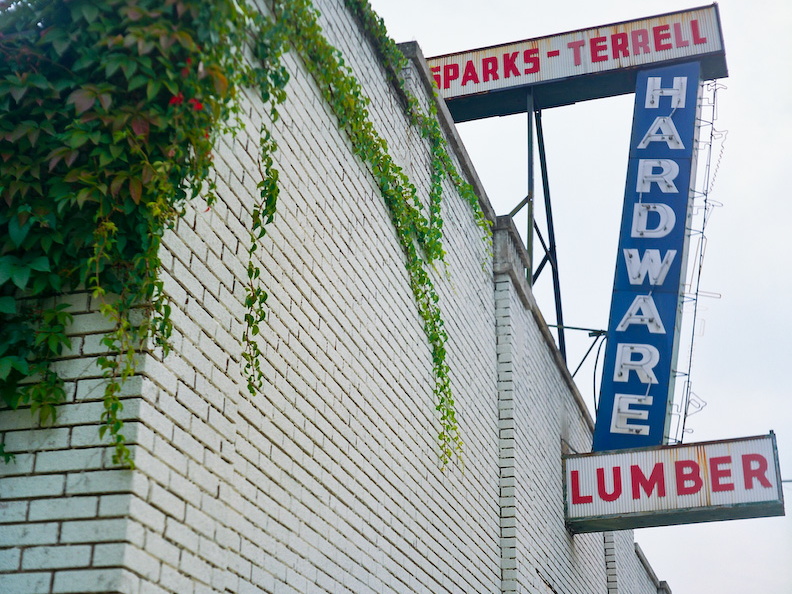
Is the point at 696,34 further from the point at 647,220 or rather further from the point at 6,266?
the point at 6,266

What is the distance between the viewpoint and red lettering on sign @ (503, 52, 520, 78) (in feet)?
45.0

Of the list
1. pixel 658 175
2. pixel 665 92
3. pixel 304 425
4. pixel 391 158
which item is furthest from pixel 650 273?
pixel 304 425

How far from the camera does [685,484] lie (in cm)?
1030

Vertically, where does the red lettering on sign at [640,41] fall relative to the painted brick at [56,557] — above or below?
above

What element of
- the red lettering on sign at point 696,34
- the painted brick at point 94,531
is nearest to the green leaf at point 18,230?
the painted brick at point 94,531

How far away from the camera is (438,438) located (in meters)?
7.99

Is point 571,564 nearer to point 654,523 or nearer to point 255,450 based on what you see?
point 654,523

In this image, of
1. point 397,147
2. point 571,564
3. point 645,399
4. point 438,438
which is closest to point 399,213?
point 397,147

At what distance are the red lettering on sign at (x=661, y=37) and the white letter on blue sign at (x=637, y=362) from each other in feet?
13.4

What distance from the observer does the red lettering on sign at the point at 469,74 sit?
13.9 metres

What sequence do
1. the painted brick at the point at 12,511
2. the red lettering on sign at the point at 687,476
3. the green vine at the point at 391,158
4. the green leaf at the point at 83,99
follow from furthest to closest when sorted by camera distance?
1. the red lettering on sign at the point at 687,476
2. the green vine at the point at 391,158
3. the green leaf at the point at 83,99
4. the painted brick at the point at 12,511

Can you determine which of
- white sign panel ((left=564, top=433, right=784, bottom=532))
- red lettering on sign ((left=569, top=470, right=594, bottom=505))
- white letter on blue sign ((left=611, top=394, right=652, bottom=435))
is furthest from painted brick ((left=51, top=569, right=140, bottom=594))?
white letter on blue sign ((left=611, top=394, right=652, bottom=435))

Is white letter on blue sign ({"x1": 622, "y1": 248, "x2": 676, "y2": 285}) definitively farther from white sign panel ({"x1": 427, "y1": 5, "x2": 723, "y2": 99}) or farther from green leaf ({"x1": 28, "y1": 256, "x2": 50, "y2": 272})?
green leaf ({"x1": 28, "y1": 256, "x2": 50, "y2": 272})

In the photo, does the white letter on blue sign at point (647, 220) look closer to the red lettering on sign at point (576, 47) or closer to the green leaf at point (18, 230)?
the red lettering on sign at point (576, 47)
